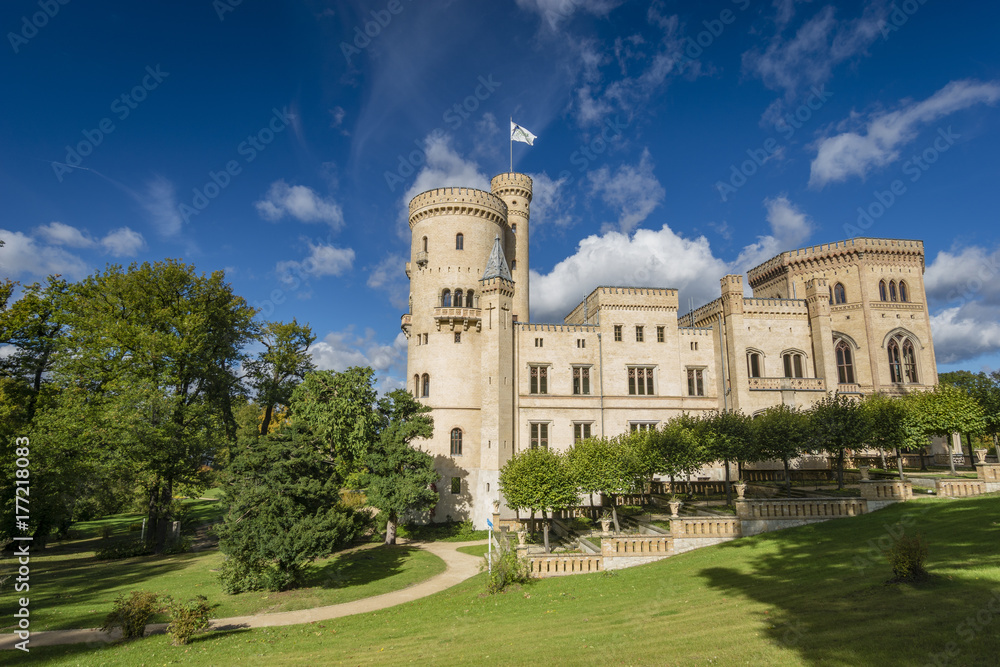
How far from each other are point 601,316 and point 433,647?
1274 inches

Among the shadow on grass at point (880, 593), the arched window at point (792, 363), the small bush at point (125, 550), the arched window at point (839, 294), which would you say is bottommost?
the small bush at point (125, 550)

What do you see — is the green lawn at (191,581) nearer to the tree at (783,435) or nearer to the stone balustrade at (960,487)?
the tree at (783,435)

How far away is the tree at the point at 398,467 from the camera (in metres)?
33.5

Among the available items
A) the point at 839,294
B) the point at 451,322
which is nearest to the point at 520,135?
the point at 451,322

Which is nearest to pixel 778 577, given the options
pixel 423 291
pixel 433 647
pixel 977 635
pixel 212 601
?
pixel 977 635

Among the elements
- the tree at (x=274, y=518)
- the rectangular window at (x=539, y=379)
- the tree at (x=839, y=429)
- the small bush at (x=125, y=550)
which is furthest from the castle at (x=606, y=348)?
the small bush at (x=125, y=550)

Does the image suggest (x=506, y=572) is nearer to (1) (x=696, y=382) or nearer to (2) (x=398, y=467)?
(2) (x=398, y=467)

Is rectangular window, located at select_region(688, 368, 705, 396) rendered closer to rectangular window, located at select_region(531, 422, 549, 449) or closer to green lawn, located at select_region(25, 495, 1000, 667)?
rectangular window, located at select_region(531, 422, 549, 449)

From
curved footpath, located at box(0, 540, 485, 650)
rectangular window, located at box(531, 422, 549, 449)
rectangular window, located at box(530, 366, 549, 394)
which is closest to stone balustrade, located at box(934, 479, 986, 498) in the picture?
rectangular window, located at box(531, 422, 549, 449)

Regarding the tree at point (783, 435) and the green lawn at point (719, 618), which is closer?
the green lawn at point (719, 618)

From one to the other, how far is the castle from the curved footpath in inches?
390

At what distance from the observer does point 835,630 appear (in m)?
10.8

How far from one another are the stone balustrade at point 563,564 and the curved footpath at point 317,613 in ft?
15.5

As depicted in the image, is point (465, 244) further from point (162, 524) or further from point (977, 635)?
point (977, 635)
